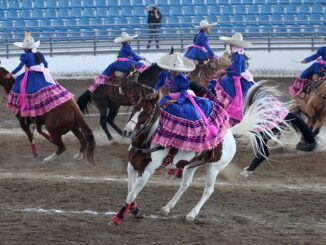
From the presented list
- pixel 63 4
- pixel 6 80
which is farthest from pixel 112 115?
pixel 63 4

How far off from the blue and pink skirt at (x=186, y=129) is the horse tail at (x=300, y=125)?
375 cm

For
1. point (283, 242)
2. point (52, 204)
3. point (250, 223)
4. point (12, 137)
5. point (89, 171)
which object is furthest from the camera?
point (12, 137)

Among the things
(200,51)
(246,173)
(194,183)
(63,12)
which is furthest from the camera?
(63,12)

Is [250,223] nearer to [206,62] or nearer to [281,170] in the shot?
[281,170]

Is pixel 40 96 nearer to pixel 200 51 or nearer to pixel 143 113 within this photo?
pixel 200 51

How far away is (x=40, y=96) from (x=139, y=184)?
5062 mm

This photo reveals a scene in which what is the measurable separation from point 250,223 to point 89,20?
18706 millimetres

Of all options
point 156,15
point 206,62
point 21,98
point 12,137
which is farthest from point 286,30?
point 21,98

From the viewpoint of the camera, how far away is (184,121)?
9.10 metres

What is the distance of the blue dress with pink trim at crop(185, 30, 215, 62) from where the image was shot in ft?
55.2

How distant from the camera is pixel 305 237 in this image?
8.73 meters

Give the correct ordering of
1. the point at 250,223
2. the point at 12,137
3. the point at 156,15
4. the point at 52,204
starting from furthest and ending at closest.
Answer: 1. the point at 156,15
2. the point at 12,137
3. the point at 52,204
4. the point at 250,223

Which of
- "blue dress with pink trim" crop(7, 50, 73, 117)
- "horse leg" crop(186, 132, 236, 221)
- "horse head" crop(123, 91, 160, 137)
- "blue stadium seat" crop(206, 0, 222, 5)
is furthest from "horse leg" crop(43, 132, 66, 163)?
"blue stadium seat" crop(206, 0, 222, 5)

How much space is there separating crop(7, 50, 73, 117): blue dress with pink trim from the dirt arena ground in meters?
1.03
